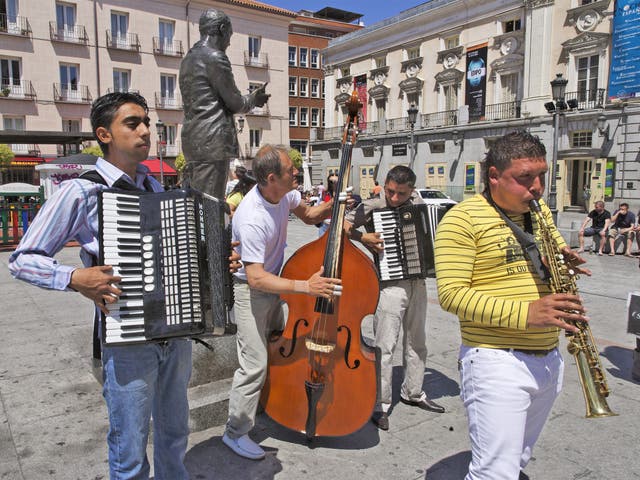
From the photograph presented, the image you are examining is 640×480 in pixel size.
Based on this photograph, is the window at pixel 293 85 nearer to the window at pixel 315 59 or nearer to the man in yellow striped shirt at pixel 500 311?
the window at pixel 315 59

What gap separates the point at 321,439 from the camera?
346cm

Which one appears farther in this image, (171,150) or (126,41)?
(171,150)

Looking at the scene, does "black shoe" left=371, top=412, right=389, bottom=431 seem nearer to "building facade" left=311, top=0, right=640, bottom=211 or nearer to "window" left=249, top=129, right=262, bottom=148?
"building facade" left=311, top=0, right=640, bottom=211

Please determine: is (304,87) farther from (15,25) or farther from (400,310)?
(400,310)

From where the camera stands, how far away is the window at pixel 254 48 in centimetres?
4128

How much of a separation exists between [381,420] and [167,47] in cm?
3954

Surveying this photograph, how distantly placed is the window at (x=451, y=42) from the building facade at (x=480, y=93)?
61 mm

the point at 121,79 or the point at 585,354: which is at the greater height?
the point at 121,79

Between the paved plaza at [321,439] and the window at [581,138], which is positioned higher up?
the window at [581,138]

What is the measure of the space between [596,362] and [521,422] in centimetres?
43

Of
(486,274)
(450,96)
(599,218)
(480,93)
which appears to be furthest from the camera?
(450,96)

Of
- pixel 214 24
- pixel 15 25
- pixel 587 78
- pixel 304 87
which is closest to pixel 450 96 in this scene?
pixel 587 78

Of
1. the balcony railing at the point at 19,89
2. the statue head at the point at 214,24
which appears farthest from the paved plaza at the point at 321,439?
the balcony railing at the point at 19,89

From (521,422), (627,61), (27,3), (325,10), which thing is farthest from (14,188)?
(325,10)
